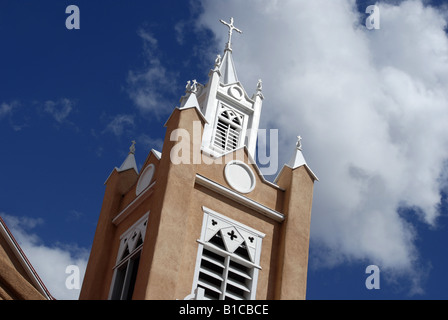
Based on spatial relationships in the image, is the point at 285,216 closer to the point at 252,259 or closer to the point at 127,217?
the point at 252,259

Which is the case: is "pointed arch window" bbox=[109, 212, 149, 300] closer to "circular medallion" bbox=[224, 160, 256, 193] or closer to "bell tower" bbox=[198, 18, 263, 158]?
"circular medallion" bbox=[224, 160, 256, 193]

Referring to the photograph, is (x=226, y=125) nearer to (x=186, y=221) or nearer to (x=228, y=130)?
(x=228, y=130)

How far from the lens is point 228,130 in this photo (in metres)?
25.4

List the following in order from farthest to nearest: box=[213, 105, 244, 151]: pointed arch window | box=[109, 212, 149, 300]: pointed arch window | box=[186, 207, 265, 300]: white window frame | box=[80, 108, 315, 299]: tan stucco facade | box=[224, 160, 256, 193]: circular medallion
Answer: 1. box=[213, 105, 244, 151]: pointed arch window
2. box=[224, 160, 256, 193]: circular medallion
3. box=[109, 212, 149, 300]: pointed arch window
4. box=[186, 207, 265, 300]: white window frame
5. box=[80, 108, 315, 299]: tan stucco facade

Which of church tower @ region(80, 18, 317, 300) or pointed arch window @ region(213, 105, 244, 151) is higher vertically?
pointed arch window @ region(213, 105, 244, 151)

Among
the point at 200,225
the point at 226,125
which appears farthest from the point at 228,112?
the point at 200,225

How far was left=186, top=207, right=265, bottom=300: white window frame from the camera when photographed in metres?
21.1

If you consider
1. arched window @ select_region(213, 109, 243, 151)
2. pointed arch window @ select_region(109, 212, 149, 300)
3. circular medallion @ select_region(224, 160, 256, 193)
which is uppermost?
arched window @ select_region(213, 109, 243, 151)

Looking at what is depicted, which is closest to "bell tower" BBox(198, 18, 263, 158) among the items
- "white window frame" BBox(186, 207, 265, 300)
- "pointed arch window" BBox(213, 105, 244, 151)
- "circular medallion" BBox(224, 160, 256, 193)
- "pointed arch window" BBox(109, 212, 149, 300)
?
"pointed arch window" BBox(213, 105, 244, 151)

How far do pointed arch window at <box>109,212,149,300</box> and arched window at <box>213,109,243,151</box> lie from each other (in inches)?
152

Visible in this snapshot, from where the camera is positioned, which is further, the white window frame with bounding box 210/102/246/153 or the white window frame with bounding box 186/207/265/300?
the white window frame with bounding box 210/102/246/153

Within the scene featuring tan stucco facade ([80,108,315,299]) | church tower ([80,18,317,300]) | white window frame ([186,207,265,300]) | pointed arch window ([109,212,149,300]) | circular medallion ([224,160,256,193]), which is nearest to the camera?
tan stucco facade ([80,108,315,299])

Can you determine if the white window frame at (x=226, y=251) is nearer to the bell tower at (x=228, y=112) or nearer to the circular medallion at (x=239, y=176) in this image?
the circular medallion at (x=239, y=176)
